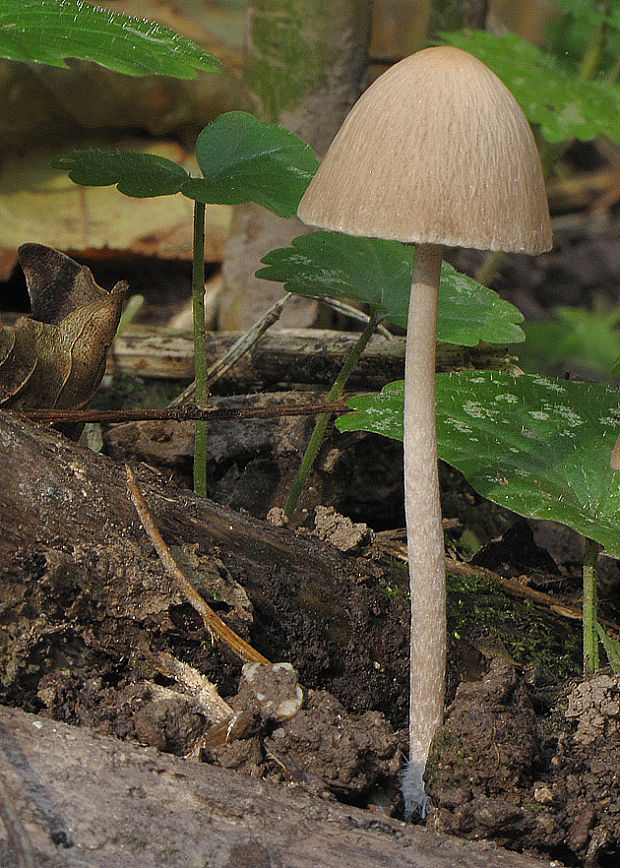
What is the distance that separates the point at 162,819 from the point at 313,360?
5.71ft

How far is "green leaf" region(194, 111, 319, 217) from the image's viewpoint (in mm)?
1816

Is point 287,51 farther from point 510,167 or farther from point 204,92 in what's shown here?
point 510,167

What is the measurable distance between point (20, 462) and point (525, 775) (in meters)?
1.08

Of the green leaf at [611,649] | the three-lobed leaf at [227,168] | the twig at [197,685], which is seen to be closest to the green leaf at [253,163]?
the three-lobed leaf at [227,168]

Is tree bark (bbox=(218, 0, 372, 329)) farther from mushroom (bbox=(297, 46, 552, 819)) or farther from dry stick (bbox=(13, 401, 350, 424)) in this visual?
mushroom (bbox=(297, 46, 552, 819))

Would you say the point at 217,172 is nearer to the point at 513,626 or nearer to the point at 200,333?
the point at 200,333

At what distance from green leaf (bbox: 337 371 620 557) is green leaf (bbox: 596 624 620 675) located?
9.5 inches

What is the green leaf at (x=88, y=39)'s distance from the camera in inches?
63.4

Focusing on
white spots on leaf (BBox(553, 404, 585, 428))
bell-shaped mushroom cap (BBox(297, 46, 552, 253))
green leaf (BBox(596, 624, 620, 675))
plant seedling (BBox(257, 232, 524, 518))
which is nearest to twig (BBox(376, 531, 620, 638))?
green leaf (BBox(596, 624, 620, 675))

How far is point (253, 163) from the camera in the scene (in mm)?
1915

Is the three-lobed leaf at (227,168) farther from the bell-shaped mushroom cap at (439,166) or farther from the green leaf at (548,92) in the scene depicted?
the green leaf at (548,92)

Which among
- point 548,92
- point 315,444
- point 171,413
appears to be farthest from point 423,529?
point 548,92

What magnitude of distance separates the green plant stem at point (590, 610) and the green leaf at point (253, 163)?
3.11ft

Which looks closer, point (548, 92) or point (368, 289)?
point (368, 289)
